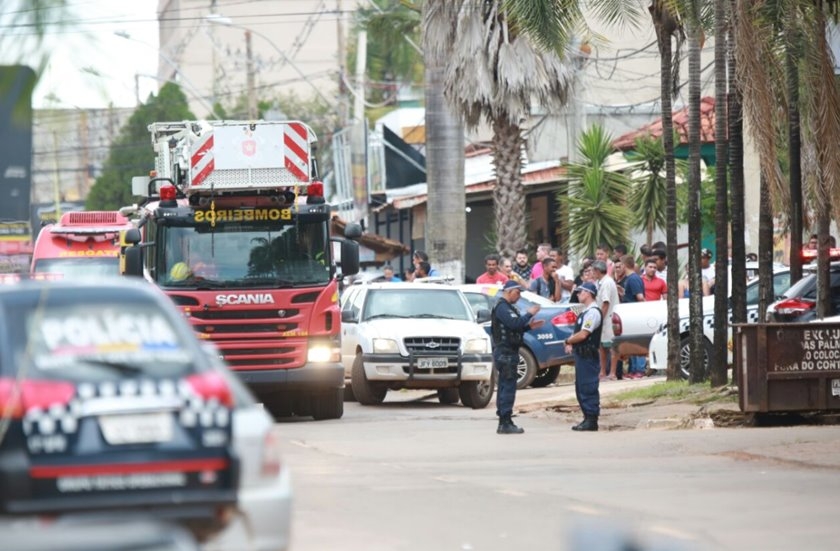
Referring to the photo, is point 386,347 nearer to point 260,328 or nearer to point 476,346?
point 476,346

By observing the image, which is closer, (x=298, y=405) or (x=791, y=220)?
(x=298, y=405)

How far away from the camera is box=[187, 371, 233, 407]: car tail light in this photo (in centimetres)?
787

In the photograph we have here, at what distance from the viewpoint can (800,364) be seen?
1822 centimetres

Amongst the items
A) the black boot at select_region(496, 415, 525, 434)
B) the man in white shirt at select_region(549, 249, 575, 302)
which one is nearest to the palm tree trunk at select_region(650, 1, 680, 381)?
the black boot at select_region(496, 415, 525, 434)

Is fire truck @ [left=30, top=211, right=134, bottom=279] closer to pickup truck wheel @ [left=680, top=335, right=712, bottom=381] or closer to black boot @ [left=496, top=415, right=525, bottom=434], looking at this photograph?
pickup truck wheel @ [left=680, top=335, right=712, bottom=381]

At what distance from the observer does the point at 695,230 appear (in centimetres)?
2233

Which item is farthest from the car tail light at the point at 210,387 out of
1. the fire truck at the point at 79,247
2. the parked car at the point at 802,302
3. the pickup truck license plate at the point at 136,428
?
the fire truck at the point at 79,247

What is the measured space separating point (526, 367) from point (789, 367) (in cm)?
867

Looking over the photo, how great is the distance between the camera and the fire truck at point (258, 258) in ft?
67.0

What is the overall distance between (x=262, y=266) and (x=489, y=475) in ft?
22.8

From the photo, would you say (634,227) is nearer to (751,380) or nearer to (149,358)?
(751,380)

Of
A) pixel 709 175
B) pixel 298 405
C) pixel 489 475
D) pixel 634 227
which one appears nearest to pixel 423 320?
pixel 298 405

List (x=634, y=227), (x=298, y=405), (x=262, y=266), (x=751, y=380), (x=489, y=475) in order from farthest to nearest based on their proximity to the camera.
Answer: (x=634, y=227) → (x=298, y=405) → (x=262, y=266) → (x=751, y=380) → (x=489, y=475)

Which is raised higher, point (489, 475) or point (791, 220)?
point (791, 220)
